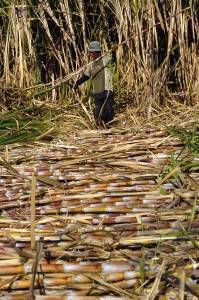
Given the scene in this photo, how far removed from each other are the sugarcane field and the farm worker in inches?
0.5

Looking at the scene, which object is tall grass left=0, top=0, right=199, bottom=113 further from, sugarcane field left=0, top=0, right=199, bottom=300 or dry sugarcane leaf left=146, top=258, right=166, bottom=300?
dry sugarcane leaf left=146, top=258, right=166, bottom=300

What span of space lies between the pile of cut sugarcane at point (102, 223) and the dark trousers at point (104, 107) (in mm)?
1451

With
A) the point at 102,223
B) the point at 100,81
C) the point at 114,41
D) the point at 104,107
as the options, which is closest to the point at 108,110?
the point at 104,107

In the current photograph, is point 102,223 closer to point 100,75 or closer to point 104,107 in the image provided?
point 104,107

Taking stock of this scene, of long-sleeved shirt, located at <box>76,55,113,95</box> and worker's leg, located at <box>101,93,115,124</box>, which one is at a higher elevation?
long-sleeved shirt, located at <box>76,55,113,95</box>

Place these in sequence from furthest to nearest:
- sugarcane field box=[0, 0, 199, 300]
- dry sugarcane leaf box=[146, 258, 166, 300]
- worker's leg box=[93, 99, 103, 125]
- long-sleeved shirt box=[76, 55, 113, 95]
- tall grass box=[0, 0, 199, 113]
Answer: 1. tall grass box=[0, 0, 199, 113]
2. long-sleeved shirt box=[76, 55, 113, 95]
3. worker's leg box=[93, 99, 103, 125]
4. sugarcane field box=[0, 0, 199, 300]
5. dry sugarcane leaf box=[146, 258, 166, 300]

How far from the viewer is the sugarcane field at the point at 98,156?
147 cm

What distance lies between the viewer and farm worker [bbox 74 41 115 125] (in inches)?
171

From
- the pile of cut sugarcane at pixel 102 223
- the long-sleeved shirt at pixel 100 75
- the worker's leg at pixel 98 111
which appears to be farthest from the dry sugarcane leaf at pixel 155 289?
the long-sleeved shirt at pixel 100 75

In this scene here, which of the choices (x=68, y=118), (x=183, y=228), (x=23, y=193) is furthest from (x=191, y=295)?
(x=68, y=118)

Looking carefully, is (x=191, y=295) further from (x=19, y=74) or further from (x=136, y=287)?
(x=19, y=74)

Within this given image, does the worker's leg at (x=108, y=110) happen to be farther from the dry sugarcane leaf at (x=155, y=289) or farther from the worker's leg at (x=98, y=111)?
the dry sugarcane leaf at (x=155, y=289)

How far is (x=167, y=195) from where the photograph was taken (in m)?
2.01

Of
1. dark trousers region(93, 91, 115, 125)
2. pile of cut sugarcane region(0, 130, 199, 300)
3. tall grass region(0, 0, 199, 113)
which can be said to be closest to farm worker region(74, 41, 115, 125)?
dark trousers region(93, 91, 115, 125)
